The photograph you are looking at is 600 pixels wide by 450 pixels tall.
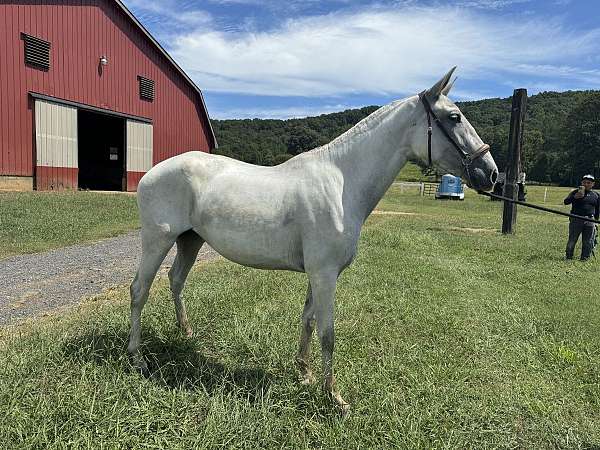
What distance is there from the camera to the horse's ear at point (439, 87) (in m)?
3.08

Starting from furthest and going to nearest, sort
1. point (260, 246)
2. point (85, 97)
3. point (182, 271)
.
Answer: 1. point (85, 97)
2. point (182, 271)
3. point (260, 246)

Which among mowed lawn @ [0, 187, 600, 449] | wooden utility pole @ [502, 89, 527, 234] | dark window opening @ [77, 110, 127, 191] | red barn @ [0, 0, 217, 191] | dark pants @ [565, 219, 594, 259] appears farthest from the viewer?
dark window opening @ [77, 110, 127, 191]

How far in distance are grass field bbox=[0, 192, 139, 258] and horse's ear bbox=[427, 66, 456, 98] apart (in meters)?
7.59

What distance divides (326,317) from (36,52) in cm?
1752

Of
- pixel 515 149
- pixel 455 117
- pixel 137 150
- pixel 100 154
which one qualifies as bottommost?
pixel 455 117

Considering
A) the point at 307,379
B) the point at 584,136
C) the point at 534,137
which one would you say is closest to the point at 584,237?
the point at 307,379

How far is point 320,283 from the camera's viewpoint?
10.2 ft

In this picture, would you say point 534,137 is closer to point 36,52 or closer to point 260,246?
point 36,52

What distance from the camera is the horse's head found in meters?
3.06

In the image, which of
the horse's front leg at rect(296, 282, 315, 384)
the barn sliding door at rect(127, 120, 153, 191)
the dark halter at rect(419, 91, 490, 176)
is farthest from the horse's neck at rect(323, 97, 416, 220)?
the barn sliding door at rect(127, 120, 153, 191)

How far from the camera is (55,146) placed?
55.0 feet

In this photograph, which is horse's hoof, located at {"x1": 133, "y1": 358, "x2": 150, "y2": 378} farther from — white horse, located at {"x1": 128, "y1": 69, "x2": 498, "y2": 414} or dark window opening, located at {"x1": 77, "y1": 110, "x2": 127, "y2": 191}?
dark window opening, located at {"x1": 77, "y1": 110, "x2": 127, "y2": 191}

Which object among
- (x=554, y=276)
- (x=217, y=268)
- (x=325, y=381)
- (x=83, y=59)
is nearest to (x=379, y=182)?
(x=325, y=381)

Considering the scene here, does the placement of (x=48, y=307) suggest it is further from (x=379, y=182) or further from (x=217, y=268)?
(x=379, y=182)
